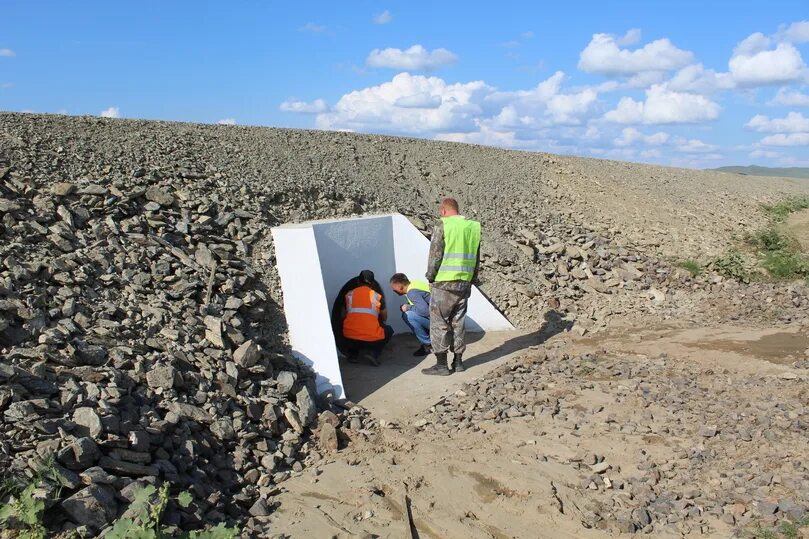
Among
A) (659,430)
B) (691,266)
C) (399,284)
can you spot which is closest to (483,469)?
(659,430)

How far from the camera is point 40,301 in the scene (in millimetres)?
5512

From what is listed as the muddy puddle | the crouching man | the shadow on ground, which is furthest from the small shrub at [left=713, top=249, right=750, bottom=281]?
the crouching man

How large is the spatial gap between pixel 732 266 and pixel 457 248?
616 centimetres

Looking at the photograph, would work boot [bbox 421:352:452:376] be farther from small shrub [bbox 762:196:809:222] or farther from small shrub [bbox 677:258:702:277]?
small shrub [bbox 762:196:809:222]

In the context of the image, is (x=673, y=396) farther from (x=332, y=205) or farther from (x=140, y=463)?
(x=332, y=205)

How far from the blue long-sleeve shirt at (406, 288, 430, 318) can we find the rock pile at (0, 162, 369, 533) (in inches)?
69.5

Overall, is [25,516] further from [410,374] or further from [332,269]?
[332,269]

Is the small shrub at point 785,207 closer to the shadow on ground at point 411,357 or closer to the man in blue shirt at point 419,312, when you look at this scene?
the shadow on ground at point 411,357

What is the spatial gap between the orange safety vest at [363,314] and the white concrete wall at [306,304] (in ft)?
1.66

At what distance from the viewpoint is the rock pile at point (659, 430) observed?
14.5 feet

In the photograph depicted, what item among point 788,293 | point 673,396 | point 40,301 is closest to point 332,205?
point 40,301

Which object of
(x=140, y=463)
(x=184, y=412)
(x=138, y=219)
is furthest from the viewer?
(x=138, y=219)

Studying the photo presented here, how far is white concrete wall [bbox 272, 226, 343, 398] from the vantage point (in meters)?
6.81

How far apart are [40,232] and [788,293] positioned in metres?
9.69
